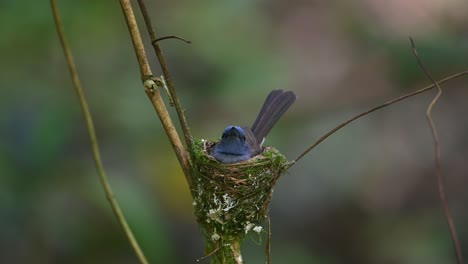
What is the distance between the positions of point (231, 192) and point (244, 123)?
15.4 ft

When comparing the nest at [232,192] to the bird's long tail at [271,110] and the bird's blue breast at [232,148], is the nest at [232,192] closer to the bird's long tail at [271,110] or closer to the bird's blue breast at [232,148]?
the bird's blue breast at [232,148]

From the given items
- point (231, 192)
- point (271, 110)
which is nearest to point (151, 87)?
point (231, 192)

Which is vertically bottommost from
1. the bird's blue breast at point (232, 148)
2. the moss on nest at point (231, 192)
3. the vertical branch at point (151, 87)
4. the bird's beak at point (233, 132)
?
the moss on nest at point (231, 192)

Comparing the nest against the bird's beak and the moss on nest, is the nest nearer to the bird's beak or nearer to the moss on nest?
the moss on nest

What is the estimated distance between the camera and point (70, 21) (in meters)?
5.80

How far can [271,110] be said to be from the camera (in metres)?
5.52

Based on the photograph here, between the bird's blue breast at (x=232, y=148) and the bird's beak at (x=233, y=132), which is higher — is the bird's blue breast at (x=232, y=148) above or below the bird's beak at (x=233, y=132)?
below

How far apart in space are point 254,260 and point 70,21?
9.42ft

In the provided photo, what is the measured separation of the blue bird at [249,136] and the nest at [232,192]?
0.09 meters

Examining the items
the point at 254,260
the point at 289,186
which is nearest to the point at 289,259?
the point at 254,260

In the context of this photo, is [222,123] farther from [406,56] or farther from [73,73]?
[73,73]

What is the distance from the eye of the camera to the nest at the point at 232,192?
11.5ft

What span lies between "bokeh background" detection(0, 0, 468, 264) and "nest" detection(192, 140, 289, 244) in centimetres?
143

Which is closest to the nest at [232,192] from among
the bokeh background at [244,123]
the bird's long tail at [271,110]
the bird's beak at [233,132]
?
the bird's beak at [233,132]
